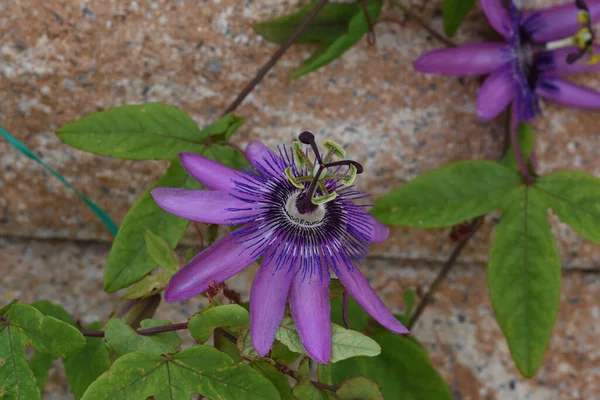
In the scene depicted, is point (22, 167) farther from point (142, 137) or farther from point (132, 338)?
point (132, 338)

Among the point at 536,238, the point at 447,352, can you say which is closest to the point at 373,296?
the point at 536,238

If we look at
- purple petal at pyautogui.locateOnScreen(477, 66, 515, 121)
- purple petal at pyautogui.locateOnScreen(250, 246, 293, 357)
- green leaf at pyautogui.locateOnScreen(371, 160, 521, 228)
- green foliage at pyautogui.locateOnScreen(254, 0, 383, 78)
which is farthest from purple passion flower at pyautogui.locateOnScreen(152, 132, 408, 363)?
purple petal at pyautogui.locateOnScreen(477, 66, 515, 121)

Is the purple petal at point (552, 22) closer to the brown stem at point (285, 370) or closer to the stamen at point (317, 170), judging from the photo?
the stamen at point (317, 170)

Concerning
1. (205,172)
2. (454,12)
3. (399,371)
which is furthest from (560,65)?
(205,172)

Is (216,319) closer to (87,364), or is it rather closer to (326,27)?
(87,364)

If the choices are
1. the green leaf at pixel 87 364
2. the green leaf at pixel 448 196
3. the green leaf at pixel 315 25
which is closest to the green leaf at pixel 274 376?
the green leaf at pixel 87 364
